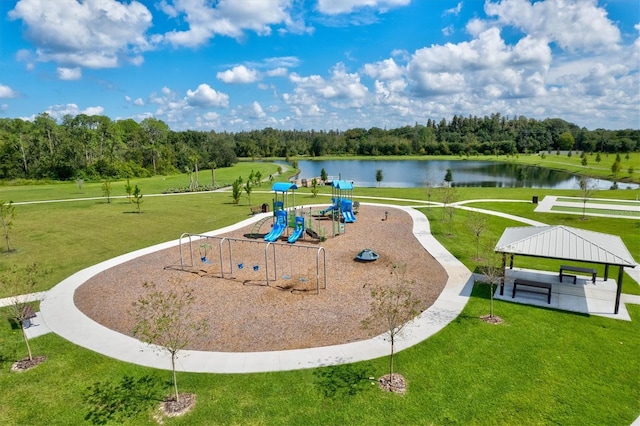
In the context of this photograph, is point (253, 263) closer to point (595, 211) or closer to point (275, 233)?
point (275, 233)

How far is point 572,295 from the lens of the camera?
1362 centimetres

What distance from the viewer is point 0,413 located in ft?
26.4

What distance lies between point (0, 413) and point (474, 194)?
40.0 metres

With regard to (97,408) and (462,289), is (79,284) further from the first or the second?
(462,289)

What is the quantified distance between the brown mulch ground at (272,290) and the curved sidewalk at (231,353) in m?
0.33

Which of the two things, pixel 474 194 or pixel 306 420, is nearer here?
pixel 306 420

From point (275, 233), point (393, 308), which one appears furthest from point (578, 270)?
point (275, 233)

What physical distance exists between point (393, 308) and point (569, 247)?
6862 millimetres

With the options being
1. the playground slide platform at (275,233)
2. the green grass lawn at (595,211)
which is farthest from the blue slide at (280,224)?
the green grass lawn at (595,211)

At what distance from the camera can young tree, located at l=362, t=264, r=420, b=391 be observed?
9.20 meters

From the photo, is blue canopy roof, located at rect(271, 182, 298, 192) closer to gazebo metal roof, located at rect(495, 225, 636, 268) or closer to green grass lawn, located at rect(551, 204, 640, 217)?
gazebo metal roof, located at rect(495, 225, 636, 268)

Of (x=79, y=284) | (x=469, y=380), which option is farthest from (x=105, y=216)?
(x=469, y=380)

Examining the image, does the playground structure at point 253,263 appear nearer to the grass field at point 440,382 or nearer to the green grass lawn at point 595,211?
the grass field at point 440,382

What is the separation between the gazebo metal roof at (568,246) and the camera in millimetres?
12109
